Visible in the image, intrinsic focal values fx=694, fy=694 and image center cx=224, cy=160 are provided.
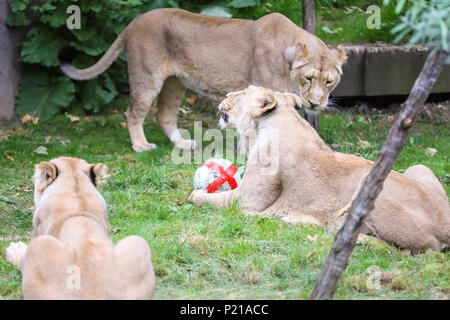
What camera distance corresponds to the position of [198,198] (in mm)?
6965

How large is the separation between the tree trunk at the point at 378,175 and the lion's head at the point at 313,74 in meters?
5.03

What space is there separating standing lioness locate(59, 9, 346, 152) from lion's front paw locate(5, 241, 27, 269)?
14.7 feet

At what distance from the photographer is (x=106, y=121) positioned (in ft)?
37.9

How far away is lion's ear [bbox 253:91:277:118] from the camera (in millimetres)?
6801

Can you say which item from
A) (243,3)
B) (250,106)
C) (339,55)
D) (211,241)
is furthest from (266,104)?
(243,3)

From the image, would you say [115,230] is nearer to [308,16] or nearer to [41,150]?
[41,150]

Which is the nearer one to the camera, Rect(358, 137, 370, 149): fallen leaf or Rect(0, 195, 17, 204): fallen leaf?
Rect(0, 195, 17, 204): fallen leaf

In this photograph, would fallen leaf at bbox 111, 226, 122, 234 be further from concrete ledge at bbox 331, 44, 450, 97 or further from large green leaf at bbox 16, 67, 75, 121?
concrete ledge at bbox 331, 44, 450, 97

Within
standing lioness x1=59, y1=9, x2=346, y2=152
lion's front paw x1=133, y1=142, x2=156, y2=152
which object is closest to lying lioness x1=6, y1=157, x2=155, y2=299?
lion's front paw x1=133, y1=142, x2=156, y2=152

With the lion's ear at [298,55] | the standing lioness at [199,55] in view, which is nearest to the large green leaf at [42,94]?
the standing lioness at [199,55]

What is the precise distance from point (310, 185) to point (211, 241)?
1.12 m

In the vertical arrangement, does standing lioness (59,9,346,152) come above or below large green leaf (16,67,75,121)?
above

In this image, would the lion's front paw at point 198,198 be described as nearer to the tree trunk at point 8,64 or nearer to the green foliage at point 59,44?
the green foliage at point 59,44

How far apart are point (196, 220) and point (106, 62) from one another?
4501mm
